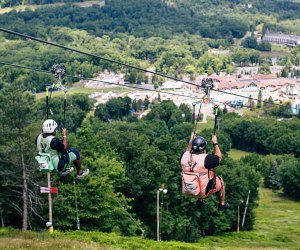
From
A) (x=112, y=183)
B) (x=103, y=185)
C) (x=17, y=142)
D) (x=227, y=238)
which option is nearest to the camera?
(x=17, y=142)

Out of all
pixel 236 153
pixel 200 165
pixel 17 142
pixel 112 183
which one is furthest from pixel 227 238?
pixel 236 153

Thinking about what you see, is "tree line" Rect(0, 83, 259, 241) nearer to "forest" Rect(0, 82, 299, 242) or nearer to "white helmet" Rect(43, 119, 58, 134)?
"forest" Rect(0, 82, 299, 242)

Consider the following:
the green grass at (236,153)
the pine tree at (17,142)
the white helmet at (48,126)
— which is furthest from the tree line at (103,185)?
the green grass at (236,153)

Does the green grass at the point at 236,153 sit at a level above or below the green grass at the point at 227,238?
below

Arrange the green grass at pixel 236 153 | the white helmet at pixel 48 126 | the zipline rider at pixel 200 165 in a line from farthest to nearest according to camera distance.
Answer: the green grass at pixel 236 153, the zipline rider at pixel 200 165, the white helmet at pixel 48 126

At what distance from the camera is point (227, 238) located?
41281mm

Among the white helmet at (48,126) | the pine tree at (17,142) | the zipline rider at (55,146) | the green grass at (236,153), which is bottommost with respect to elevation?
the green grass at (236,153)

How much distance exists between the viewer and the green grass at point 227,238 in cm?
2083

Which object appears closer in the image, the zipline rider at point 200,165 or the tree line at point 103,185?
the zipline rider at point 200,165

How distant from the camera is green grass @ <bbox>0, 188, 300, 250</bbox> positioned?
20.8 meters

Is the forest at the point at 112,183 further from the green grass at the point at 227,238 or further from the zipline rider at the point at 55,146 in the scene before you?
the zipline rider at the point at 55,146

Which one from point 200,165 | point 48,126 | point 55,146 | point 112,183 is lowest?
point 112,183

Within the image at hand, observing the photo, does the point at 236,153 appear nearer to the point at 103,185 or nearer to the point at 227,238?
the point at 227,238

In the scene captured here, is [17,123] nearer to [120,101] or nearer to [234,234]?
[234,234]
